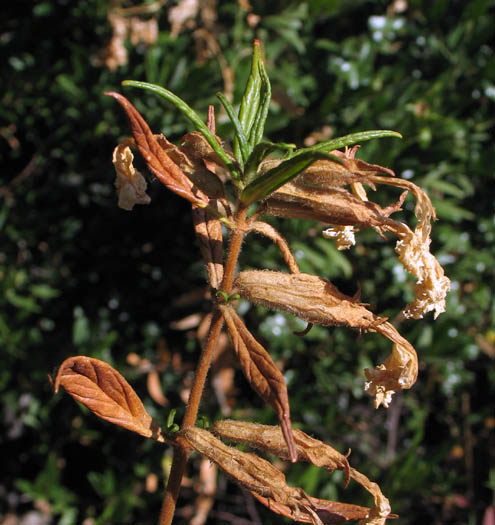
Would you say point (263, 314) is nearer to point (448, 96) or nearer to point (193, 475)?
point (193, 475)

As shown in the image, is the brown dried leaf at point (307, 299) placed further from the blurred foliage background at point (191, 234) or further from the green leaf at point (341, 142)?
the blurred foliage background at point (191, 234)

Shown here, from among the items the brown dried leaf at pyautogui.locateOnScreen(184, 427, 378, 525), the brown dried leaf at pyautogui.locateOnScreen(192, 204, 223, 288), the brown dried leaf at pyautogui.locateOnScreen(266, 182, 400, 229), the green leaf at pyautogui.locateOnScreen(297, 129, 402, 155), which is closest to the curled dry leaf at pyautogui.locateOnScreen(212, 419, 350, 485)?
the brown dried leaf at pyautogui.locateOnScreen(184, 427, 378, 525)

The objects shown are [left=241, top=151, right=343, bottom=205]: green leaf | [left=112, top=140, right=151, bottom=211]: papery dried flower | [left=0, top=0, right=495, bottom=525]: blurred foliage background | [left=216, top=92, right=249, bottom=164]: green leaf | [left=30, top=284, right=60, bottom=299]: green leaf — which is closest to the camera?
[left=241, top=151, right=343, bottom=205]: green leaf

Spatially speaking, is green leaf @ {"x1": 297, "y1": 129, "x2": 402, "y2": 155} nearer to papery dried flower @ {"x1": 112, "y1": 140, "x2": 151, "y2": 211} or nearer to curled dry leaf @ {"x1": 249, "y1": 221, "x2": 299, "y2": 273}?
curled dry leaf @ {"x1": 249, "y1": 221, "x2": 299, "y2": 273}

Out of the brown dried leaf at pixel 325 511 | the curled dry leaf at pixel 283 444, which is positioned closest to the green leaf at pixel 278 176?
the curled dry leaf at pixel 283 444

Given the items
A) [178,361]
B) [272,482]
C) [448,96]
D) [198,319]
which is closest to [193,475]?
[178,361]

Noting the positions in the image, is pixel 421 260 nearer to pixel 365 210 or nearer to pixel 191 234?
pixel 365 210
